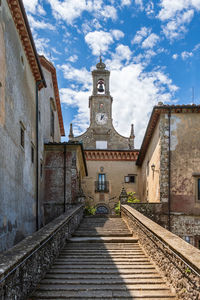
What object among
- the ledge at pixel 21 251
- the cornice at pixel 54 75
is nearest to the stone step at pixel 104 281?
the ledge at pixel 21 251

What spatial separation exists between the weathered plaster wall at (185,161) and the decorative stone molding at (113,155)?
45.4 ft

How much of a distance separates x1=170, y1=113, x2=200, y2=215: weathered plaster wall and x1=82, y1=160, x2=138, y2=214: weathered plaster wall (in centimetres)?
1382

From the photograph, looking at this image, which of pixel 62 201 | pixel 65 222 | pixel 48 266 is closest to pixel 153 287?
pixel 48 266

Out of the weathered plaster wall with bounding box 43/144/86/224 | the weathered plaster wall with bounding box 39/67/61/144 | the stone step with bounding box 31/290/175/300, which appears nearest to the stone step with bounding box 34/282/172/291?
the stone step with bounding box 31/290/175/300

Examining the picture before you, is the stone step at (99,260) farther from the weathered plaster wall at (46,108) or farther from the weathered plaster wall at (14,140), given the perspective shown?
the weathered plaster wall at (46,108)

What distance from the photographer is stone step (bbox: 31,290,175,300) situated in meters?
5.29

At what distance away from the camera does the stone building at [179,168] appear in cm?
1580

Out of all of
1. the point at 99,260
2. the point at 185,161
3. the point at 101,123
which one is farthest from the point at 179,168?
the point at 101,123

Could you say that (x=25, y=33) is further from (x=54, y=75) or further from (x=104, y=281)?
(x=104, y=281)

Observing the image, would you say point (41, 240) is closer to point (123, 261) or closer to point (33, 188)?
point (123, 261)

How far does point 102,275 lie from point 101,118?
1309 inches

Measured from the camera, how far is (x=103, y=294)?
214 inches

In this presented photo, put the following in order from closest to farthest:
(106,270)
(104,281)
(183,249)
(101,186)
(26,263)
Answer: (26,263)
(183,249)
(104,281)
(106,270)
(101,186)

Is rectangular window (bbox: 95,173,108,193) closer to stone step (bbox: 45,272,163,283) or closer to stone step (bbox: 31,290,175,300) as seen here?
stone step (bbox: 45,272,163,283)
